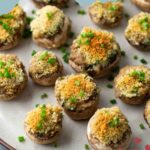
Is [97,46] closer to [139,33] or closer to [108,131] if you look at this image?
[139,33]

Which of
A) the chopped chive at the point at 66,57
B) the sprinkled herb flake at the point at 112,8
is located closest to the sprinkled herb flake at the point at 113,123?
the chopped chive at the point at 66,57

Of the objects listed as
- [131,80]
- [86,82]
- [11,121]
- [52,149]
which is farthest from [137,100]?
[11,121]

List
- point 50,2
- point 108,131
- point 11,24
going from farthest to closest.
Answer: point 50,2 < point 11,24 < point 108,131

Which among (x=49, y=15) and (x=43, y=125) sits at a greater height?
(x=49, y=15)

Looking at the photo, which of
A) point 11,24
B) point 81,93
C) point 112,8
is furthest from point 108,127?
point 11,24

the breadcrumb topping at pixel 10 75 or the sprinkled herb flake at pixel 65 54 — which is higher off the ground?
the breadcrumb topping at pixel 10 75

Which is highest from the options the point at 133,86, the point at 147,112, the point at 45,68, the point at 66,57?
the point at 45,68

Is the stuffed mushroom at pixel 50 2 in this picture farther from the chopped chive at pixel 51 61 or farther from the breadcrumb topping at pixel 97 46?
the chopped chive at pixel 51 61
